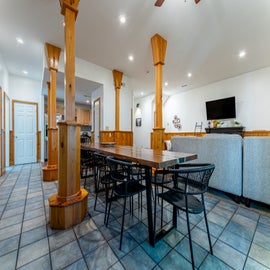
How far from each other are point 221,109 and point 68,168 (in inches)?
248

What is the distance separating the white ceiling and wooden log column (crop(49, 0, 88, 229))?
111 cm

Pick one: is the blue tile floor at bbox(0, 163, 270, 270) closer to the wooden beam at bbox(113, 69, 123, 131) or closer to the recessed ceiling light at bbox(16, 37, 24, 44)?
the wooden beam at bbox(113, 69, 123, 131)

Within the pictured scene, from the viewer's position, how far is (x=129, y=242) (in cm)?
133

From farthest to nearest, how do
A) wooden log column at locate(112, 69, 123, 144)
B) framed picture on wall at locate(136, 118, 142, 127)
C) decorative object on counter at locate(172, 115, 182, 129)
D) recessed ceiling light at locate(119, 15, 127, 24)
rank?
1. framed picture on wall at locate(136, 118, 142, 127)
2. decorative object on counter at locate(172, 115, 182, 129)
3. wooden log column at locate(112, 69, 123, 144)
4. recessed ceiling light at locate(119, 15, 127, 24)

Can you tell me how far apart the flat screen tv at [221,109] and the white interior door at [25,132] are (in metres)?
7.26

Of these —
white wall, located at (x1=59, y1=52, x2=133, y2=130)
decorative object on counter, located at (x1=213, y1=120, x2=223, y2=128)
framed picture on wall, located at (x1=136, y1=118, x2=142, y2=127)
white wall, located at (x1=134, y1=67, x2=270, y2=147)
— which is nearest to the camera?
white wall, located at (x1=59, y1=52, x2=133, y2=130)

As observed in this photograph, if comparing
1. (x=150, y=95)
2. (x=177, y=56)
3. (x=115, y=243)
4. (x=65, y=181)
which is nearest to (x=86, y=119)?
(x=150, y=95)

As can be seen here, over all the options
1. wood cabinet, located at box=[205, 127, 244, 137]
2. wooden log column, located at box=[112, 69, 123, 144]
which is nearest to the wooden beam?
wooden log column, located at box=[112, 69, 123, 144]

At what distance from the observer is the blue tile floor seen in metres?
1.12

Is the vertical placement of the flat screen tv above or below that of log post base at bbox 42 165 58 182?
above

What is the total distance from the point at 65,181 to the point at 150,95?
7.42 m

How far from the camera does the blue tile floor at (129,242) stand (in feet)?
3.67

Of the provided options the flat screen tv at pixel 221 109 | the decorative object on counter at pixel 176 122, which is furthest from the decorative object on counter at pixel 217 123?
the decorative object on counter at pixel 176 122

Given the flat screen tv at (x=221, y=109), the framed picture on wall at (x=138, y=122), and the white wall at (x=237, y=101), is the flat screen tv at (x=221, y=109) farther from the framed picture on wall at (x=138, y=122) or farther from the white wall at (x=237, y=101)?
the framed picture on wall at (x=138, y=122)
